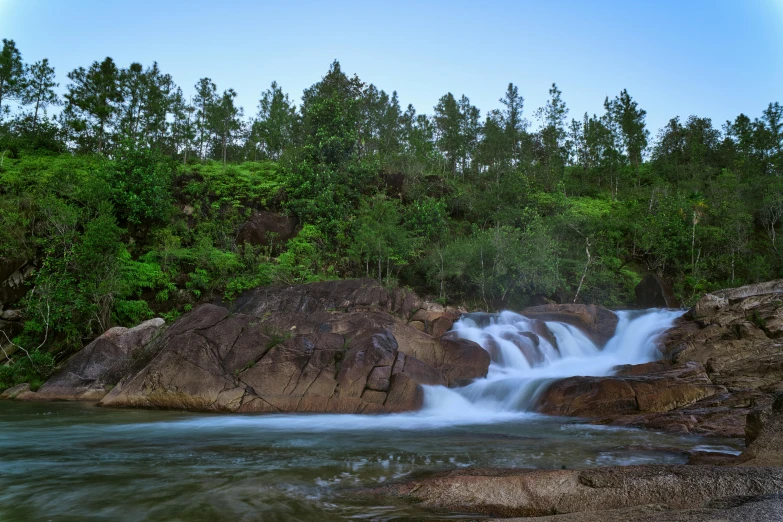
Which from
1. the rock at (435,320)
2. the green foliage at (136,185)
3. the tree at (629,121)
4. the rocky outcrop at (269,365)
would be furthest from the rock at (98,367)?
the tree at (629,121)

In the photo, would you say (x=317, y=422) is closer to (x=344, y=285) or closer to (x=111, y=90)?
(x=344, y=285)

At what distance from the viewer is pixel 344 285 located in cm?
2364

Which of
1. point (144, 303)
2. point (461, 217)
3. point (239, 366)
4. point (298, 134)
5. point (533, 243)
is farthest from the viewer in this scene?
point (298, 134)

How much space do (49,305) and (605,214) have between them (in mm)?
40480

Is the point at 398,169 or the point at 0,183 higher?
the point at 398,169

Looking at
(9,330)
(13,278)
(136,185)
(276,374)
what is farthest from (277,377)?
(136,185)

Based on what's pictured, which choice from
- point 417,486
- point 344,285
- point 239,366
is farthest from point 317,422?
point 344,285

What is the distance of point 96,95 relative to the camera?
38.4 metres

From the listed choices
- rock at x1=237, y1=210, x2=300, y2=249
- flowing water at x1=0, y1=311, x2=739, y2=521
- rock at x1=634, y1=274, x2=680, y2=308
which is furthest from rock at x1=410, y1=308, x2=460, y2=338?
rock at x1=634, y1=274, x2=680, y2=308

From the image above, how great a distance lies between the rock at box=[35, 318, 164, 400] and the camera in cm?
1784

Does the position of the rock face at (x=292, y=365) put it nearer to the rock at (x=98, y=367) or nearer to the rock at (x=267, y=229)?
the rock at (x=98, y=367)

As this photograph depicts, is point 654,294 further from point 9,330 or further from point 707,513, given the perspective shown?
point 9,330

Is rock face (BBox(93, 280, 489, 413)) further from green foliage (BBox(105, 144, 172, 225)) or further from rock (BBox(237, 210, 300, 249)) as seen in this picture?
rock (BBox(237, 210, 300, 249))

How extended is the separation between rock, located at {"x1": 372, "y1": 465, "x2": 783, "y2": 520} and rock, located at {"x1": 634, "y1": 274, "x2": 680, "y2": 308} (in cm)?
2856
